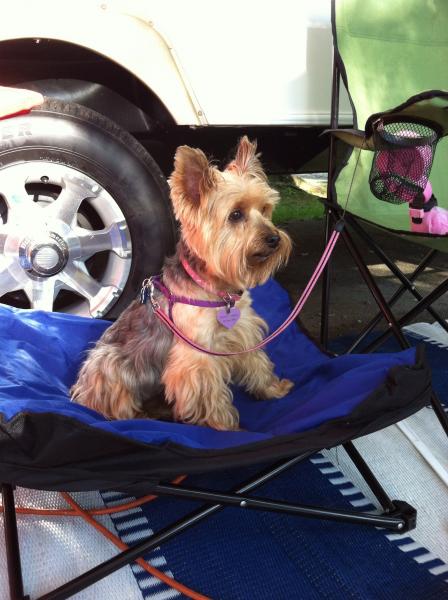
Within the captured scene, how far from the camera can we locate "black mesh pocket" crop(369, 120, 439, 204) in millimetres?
1850

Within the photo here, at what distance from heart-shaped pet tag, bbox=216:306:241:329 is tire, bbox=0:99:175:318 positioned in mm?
848

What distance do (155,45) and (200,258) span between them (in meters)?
1.11

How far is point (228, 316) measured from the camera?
2141 millimetres

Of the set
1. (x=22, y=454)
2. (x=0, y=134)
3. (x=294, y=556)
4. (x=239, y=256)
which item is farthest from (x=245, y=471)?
(x=0, y=134)

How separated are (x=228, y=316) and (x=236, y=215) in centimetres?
37

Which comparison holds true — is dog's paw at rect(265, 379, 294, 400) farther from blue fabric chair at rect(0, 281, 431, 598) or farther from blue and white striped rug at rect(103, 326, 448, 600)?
blue and white striped rug at rect(103, 326, 448, 600)

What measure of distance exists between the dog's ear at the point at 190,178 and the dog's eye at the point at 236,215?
13cm

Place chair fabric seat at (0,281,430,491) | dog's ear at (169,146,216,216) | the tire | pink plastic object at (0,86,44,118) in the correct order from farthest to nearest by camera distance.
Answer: the tire < pink plastic object at (0,86,44,118) < dog's ear at (169,146,216,216) < chair fabric seat at (0,281,430,491)

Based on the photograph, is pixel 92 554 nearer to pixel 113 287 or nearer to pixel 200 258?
pixel 200 258

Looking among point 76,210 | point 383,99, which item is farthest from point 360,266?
point 76,210

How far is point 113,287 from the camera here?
2.86 m

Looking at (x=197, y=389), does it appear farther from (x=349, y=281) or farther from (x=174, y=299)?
(x=349, y=281)

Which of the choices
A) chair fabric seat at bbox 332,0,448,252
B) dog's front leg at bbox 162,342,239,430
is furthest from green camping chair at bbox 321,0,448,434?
dog's front leg at bbox 162,342,239,430

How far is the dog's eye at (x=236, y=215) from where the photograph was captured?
2164 mm
